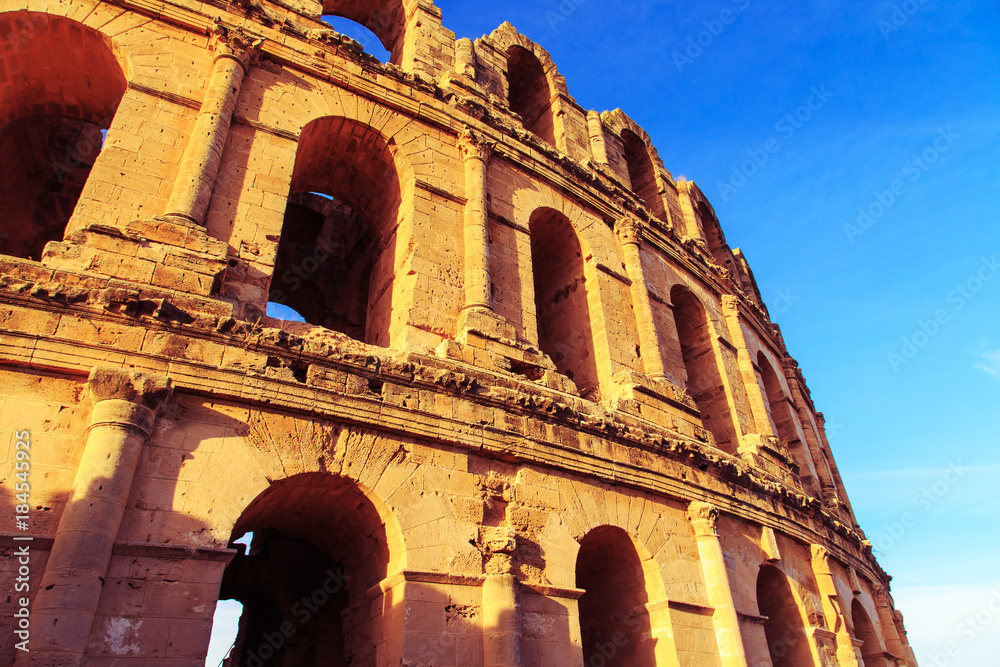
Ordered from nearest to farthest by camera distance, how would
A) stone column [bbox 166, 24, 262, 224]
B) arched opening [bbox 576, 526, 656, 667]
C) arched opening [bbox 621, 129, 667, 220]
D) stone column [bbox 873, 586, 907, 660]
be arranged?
stone column [bbox 166, 24, 262, 224]
arched opening [bbox 576, 526, 656, 667]
stone column [bbox 873, 586, 907, 660]
arched opening [bbox 621, 129, 667, 220]

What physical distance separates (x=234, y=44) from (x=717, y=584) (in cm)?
1006

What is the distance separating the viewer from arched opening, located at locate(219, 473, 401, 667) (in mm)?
6570

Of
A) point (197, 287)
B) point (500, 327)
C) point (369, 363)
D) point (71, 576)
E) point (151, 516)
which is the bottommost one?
point (71, 576)

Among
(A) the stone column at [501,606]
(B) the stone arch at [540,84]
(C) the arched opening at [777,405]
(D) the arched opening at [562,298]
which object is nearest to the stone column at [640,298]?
(D) the arched opening at [562,298]

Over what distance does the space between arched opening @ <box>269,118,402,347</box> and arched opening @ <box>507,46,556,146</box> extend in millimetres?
4839

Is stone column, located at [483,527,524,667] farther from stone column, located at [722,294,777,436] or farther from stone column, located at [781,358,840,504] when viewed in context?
stone column, located at [781,358,840,504]

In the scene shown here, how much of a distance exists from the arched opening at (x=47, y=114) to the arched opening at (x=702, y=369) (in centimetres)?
1117

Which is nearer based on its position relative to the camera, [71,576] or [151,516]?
[71,576]

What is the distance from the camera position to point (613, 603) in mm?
8508

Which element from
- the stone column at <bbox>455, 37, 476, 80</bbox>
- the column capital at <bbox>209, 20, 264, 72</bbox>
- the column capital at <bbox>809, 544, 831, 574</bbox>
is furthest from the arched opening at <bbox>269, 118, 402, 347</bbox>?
the column capital at <bbox>809, 544, 831, 574</bbox>

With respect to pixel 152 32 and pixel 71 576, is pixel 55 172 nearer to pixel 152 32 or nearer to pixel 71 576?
pixel 152 32

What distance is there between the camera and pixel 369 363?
7047 mm

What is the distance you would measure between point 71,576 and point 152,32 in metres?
7.48

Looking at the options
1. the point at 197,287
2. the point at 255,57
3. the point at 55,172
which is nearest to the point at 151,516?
the point at 197,287
